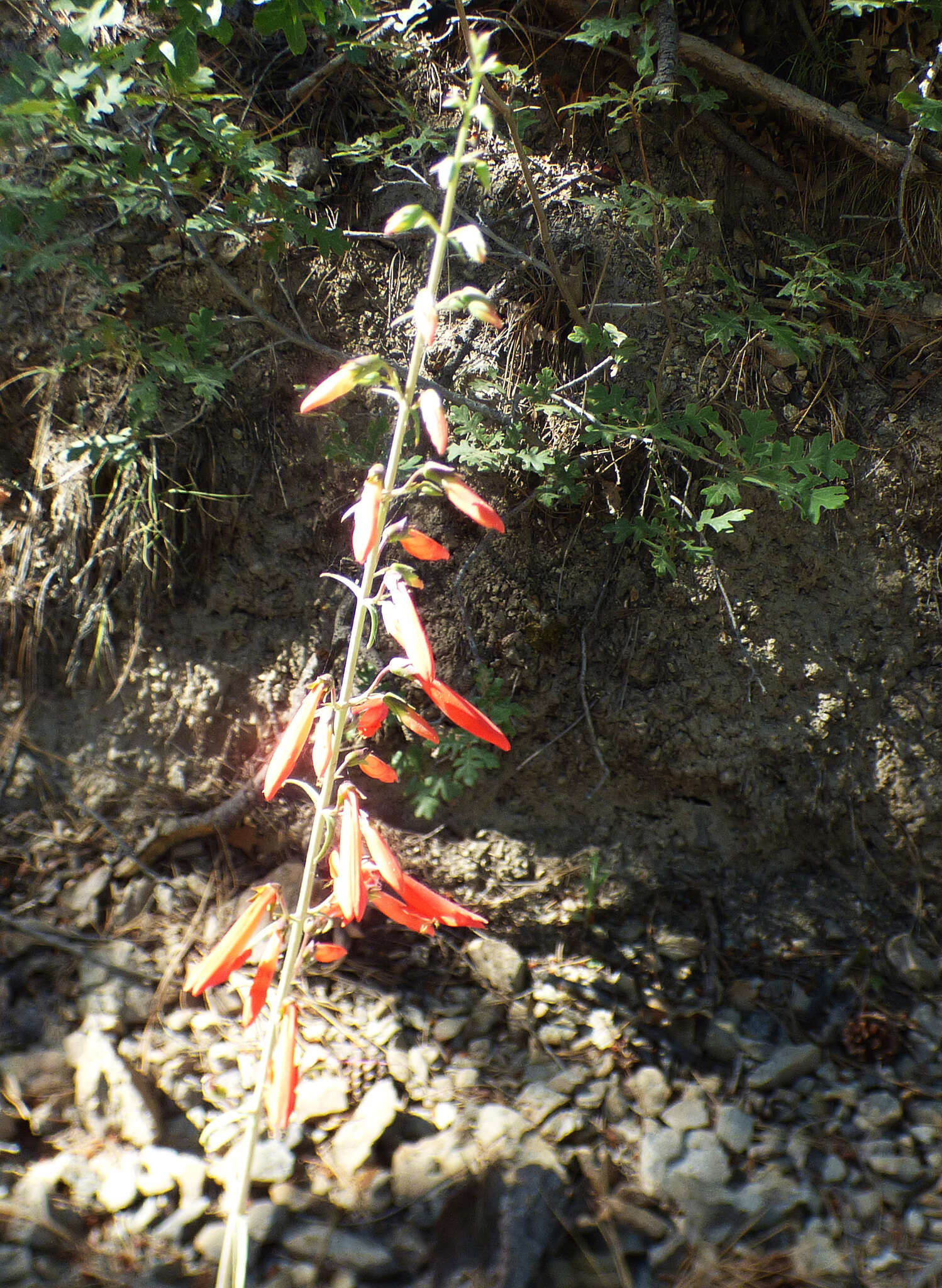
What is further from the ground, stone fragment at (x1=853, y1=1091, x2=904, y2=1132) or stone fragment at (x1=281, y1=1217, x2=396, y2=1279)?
stone fragment at (x1=281, y1=1217, x2=396, y2=1279)

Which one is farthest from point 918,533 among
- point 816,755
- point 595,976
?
point 595,976

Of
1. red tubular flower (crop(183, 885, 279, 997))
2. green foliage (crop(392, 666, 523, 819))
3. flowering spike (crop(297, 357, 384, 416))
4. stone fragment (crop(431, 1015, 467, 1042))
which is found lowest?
stone fragment (crop(431, 1015, 467, 1042))

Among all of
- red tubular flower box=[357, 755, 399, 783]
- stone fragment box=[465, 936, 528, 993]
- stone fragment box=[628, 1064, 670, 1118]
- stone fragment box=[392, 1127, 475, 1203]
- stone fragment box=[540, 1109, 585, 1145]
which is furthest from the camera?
stone fragment box=[465, 936, 528, 993]

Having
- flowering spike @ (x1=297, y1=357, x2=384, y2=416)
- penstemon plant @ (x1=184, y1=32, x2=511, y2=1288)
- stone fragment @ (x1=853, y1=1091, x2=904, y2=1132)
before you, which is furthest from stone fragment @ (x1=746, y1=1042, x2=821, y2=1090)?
flowering spike @ (x1=297, y1=357, x2=384, y2=416)

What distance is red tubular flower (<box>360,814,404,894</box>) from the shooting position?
1337mm

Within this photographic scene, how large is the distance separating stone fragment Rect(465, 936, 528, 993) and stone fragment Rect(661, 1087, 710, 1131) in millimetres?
482

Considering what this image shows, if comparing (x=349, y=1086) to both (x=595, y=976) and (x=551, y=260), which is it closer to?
(x=595, y=976)

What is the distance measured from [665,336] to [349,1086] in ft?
7.15

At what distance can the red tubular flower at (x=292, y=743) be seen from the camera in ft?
4.29

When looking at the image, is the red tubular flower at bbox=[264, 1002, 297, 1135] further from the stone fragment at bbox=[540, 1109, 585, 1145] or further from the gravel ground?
the stone fragment at bbox=[540, 1109, 585, 1145]

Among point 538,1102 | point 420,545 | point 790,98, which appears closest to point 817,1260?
point 538,1102

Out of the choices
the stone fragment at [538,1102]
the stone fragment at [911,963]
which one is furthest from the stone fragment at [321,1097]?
the stone fragment at [911,963]

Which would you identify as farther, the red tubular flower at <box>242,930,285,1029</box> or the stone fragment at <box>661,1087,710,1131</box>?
the stone fragment at <box>661,1087,710,1131</box>

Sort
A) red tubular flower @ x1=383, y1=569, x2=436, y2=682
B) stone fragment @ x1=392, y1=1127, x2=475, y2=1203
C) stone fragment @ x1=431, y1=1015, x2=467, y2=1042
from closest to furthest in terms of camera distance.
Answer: red tubular flower @ x1=383, y1=569, x2=436, y2=682 < stone fragment @ x1=392, y1=1127, x2=475, y2=1203 < stone fragment @ x1=431, y1=1015, x2=467, y2=1042
